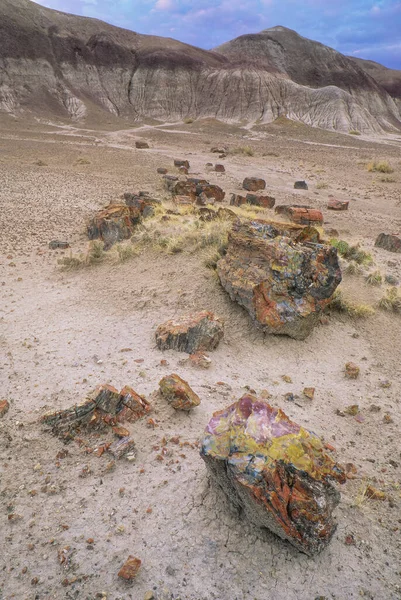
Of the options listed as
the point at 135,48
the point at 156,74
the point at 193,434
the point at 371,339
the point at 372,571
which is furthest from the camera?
the point at 135,48

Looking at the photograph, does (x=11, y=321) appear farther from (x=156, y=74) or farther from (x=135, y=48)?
(x=135, y=48)

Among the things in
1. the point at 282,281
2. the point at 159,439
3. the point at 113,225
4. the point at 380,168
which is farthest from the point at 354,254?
the point at 380,168

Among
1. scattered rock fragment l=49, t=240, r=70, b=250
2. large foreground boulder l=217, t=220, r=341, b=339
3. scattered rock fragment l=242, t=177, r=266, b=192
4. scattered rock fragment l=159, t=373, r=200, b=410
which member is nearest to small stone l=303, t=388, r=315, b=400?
large foreground boulder l=217, t=220, r=341, b=339

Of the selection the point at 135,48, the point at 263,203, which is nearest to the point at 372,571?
the point at 263,203

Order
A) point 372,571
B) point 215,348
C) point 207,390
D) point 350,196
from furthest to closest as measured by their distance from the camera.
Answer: point 350,196
point 215,348
point 207,390
point 372,571

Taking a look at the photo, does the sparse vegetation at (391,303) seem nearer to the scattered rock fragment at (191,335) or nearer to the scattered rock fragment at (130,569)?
the scattered rock fragment at (191,335)

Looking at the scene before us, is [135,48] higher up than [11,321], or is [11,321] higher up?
[135,48]

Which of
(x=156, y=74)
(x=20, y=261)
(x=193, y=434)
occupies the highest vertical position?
(x=156, y=74)
